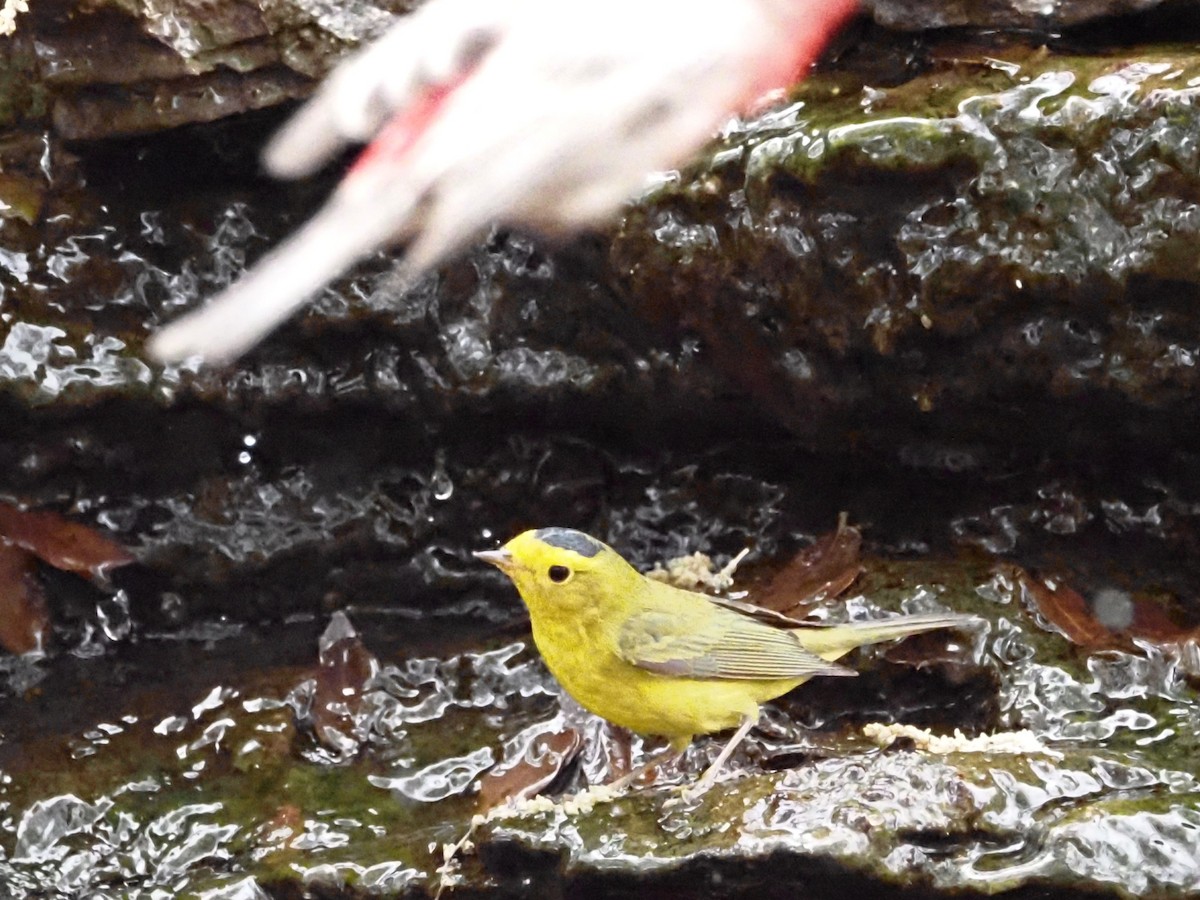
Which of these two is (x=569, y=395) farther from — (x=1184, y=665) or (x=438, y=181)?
(x=1184, y=665)

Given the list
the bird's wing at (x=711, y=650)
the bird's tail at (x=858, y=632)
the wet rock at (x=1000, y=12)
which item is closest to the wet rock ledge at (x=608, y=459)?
the wet rock at (x=1000, y=12)

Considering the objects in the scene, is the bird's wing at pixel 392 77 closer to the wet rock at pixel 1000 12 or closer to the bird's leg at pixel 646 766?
the wet rock at pixel 1000 12

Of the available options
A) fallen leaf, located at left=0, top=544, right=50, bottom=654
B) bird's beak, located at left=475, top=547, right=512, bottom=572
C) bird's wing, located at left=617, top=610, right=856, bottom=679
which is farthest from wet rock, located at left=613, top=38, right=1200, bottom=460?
fallen leaf, located at left=0, top=544, right=50, bottom=654

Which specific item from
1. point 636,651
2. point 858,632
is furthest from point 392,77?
point 858,632

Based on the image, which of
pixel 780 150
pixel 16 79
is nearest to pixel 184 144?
pixel 16 79

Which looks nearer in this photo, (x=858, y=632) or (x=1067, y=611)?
(x=858, y=632)

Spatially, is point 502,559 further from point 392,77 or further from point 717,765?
point 392,77

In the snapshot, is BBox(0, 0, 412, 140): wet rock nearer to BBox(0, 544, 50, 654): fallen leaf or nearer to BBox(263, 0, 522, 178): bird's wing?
BBox(263, 0, 522, 178): bird's wing
